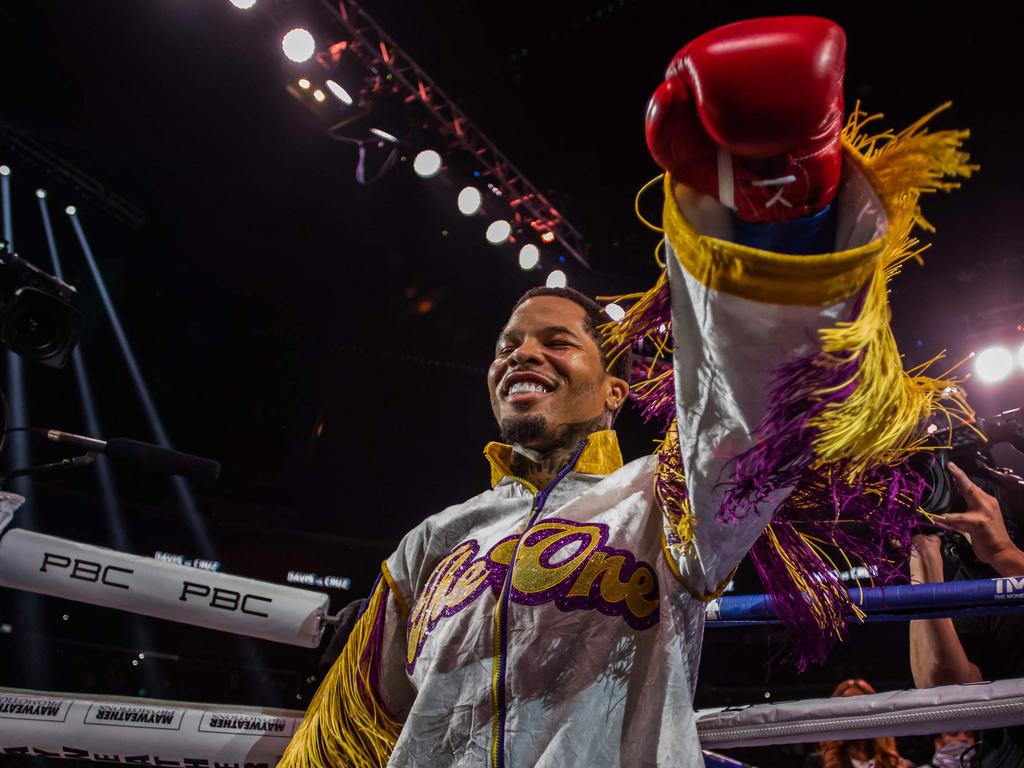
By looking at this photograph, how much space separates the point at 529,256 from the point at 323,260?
339 centimetres

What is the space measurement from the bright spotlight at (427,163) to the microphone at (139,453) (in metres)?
3.78

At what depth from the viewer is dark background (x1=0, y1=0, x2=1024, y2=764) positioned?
187 inches

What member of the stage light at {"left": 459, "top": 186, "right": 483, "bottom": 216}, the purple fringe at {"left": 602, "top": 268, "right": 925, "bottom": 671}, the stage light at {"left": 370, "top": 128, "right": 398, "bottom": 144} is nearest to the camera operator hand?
the purple fringe at {"left": 602, "top": 268, "right": 925, "bottom": 671}

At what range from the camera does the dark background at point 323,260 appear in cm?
474

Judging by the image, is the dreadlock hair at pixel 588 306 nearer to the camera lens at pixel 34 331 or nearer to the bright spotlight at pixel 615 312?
the bright spotlight at pixel 615 312

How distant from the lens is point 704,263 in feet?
2.34

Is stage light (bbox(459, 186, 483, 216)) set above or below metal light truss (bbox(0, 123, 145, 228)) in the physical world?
below

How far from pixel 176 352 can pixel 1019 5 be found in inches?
379

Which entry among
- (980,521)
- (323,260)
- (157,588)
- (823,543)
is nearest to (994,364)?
Answer: (980,521)

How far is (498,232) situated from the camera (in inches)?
237

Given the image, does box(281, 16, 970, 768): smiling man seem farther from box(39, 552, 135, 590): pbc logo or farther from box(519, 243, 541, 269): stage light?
box(519, 243, 541, 269): stage light

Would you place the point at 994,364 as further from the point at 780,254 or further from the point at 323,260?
the point at 323,260

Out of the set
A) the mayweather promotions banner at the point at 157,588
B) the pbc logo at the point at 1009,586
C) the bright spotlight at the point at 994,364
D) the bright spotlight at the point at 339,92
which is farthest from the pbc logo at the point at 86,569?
the bright spotlight at the point at 994,364

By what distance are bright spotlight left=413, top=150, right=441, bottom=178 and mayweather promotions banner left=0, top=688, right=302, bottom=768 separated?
444 centimetres
